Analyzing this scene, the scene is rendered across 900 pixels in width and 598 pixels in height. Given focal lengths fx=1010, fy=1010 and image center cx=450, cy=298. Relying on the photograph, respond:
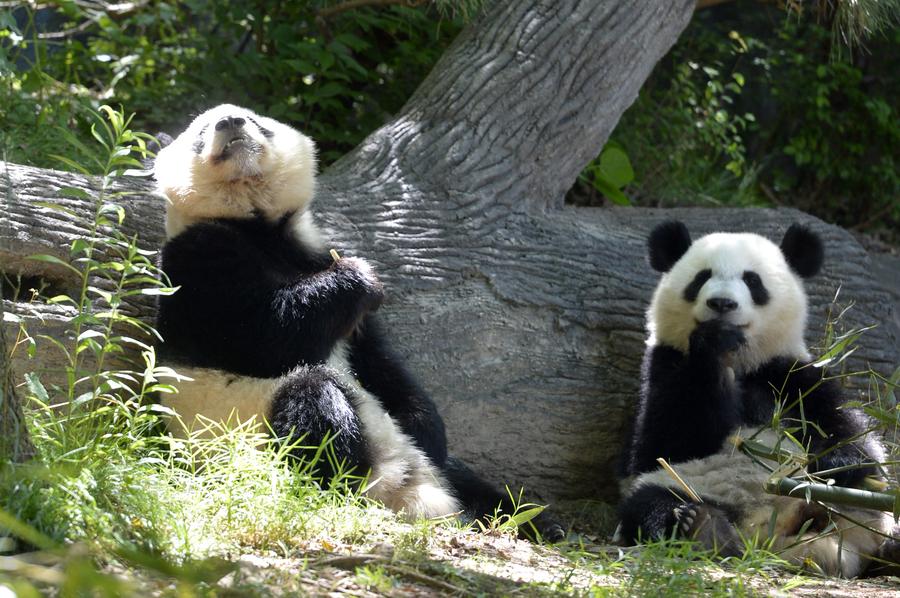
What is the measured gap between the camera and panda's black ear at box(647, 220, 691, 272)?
17.2ft


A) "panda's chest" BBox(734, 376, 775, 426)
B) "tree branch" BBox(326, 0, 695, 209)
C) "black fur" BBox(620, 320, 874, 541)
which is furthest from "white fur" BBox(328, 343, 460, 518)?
"tree branch" BBox(326, 0, 695, 209)

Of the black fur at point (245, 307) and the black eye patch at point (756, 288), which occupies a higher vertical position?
the black eye patch at point (756, 288)

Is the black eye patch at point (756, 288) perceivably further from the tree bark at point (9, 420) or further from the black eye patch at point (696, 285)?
the tree bark at point (9, 420)

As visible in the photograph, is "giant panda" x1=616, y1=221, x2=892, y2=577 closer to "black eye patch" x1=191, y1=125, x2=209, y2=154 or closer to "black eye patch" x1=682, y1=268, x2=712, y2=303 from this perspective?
"black eye patch" x1=682, y1=268, x2=712, y2=303

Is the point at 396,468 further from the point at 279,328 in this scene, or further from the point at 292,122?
the point at 292,122

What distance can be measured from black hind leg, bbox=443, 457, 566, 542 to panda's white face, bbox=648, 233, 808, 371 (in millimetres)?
1123

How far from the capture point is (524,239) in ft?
18.9

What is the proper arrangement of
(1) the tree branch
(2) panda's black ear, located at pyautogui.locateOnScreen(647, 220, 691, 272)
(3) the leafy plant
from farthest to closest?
(3) the leafy plant < (1) the tree branch < (2) panda's black ear, located at pyautogui.locateOnScreen(647, 220, 691, 272)

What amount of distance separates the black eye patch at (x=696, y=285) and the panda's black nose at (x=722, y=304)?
0.62 feet

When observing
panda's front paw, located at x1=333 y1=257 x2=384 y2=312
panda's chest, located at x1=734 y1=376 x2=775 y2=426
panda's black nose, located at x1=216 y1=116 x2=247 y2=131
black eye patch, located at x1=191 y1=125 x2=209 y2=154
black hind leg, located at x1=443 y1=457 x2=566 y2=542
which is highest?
panda's black nose, located at x1=216 y1=116 x2=247 y2=131

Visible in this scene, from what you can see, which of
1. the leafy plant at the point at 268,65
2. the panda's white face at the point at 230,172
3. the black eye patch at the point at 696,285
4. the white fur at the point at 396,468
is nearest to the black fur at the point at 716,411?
the black eye patch at the point at 696,285

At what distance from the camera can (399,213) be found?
18.1ft

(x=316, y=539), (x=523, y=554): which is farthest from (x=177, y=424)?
(x=523, y=554)

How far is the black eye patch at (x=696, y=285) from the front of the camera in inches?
194
